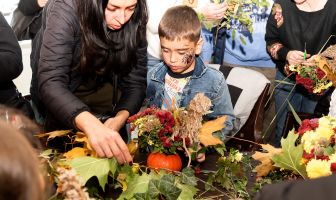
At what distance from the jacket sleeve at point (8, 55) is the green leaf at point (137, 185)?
2.65 feet

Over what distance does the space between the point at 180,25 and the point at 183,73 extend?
10.0 inches

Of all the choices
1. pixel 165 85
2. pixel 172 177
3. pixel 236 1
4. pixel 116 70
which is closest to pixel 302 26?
pixel 236 1

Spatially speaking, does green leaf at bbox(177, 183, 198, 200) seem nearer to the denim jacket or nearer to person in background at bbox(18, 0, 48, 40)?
the denim jacket

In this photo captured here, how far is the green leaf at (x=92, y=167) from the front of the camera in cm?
162

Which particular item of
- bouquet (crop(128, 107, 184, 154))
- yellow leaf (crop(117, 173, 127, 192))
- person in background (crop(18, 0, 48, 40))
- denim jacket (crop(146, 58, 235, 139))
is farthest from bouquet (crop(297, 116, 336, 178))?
person in background (crop(18, 0, 48, 40))

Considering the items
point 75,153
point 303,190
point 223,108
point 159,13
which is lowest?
point 223,108

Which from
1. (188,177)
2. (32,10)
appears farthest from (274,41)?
(188,177)

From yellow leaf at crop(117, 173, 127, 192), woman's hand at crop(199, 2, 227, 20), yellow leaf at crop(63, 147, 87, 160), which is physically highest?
woman's hand at crop(199, 2, 227, 20)

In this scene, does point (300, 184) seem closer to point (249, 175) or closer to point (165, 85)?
point (249, 175)

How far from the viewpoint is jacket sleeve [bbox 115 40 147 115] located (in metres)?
2.26

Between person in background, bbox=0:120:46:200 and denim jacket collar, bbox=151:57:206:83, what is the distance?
1714 mm

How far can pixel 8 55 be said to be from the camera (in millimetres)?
2107

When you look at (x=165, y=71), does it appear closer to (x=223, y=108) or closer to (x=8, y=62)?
(x=223, y=108)

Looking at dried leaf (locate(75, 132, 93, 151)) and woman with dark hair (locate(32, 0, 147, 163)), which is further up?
woman with dark hair (locate(32, 0, 147, 163))
